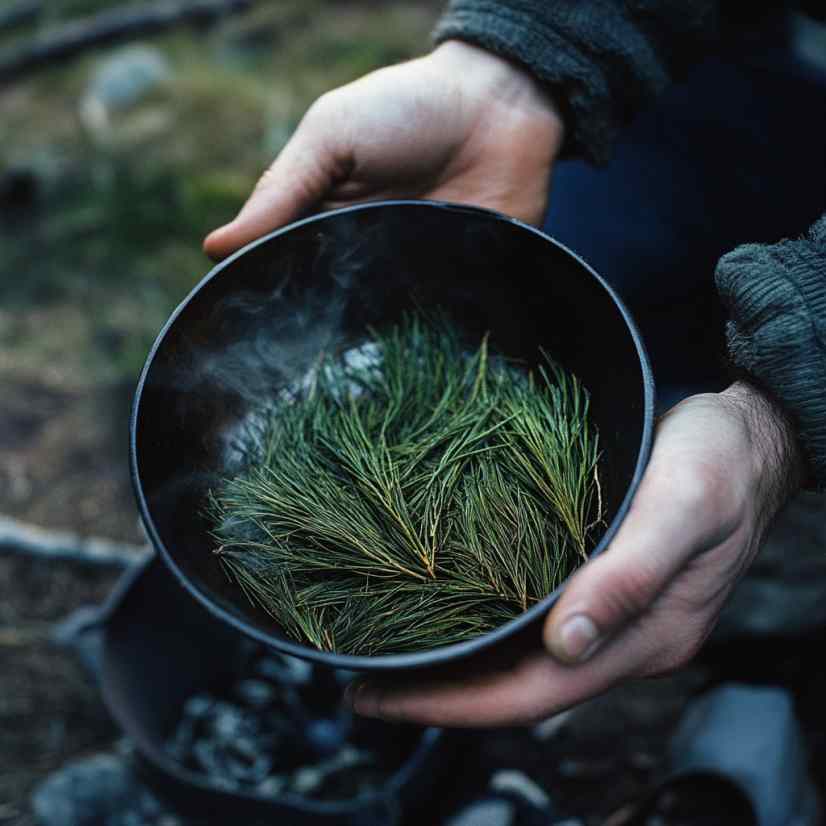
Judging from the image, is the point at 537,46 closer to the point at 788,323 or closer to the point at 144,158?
Result: the point at 788,323

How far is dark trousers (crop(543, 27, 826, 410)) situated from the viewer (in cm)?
156

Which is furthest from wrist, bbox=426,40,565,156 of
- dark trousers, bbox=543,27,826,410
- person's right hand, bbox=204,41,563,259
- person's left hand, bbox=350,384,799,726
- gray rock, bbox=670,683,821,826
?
gray rock, bbox=670,683,821,826

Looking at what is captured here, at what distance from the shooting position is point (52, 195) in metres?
3.19

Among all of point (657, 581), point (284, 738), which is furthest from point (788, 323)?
point (284, 738)

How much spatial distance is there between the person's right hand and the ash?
2.97 ft

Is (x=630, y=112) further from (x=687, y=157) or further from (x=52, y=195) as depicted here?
(x=52, y=195)

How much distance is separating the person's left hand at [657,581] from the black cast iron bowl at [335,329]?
5 cm

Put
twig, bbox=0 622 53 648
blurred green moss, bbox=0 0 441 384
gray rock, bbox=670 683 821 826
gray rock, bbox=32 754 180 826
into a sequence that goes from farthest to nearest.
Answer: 1. blurred green moss, bbox=0 0 441 384
2. twig, bbox=0 622 53 648
3. gray rock, bbox=32 754 180 826
4. gray rock, bbox=670 683 821 826

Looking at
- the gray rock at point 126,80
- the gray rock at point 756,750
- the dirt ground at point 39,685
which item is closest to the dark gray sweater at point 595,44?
the gray rock at point 756,750

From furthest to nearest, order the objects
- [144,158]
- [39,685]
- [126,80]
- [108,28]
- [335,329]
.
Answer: [108,28]
[126,80]
[144,158]
[39,685]
[335,329]

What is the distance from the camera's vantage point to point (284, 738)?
162 centimetres

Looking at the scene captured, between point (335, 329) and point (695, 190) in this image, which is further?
point (695, 190)

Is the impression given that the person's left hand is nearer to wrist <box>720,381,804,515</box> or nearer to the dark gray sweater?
wrist <box>720,381,804,515</box>

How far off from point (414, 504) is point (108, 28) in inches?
150
